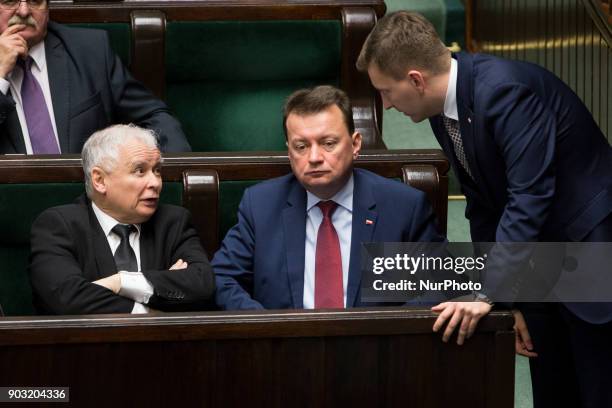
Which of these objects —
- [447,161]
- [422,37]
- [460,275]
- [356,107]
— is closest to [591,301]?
A: [460,275]

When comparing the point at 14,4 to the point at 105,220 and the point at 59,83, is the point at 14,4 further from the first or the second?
the point at 105,220

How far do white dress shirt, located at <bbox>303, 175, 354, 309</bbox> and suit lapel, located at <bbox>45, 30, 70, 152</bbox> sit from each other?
63cm

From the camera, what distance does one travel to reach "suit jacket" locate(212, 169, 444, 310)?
193 cm

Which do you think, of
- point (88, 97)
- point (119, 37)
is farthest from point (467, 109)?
point (119, 37)

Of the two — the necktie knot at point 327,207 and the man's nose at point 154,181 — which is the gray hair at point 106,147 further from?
the necktie knot at point 327,207

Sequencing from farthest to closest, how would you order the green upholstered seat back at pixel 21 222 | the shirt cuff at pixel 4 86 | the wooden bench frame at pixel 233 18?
1. the wooden bench frame at pixel 233 18
2. the shirt cuff at pixel 4 86
3. the green upholstered seat back at pixel 21 222

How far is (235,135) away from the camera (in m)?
2.74

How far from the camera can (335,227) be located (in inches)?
77.2

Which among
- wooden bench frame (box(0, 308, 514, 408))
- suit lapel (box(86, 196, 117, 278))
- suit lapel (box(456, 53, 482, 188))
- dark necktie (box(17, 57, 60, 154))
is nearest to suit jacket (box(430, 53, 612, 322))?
suit lapel (box(456, 53, 482, 188))

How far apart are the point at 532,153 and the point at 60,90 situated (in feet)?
3.31

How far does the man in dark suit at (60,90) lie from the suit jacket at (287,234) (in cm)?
47

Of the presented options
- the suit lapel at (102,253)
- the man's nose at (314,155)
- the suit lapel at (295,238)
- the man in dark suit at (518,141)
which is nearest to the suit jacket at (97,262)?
the suit lapel at (102,253)

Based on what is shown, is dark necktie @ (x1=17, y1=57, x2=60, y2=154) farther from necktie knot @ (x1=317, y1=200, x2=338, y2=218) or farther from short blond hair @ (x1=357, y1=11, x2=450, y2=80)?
short blond hair @ (x1=357, y1=11, x2=450, y2=80)

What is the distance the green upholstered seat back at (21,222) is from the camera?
204 cm
